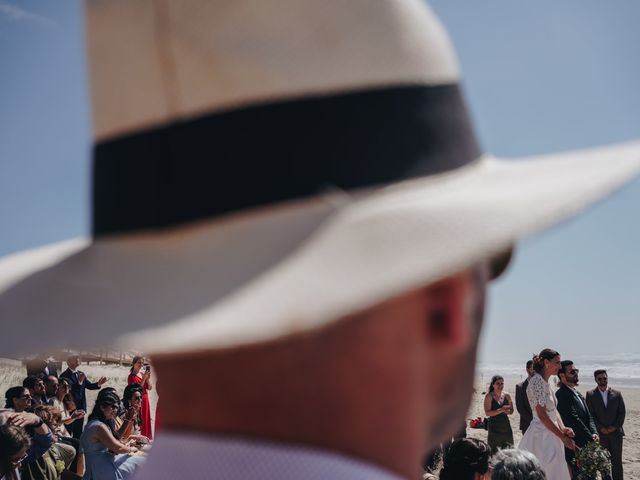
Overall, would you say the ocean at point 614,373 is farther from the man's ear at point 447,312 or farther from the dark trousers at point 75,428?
the man's ear at point 447,312

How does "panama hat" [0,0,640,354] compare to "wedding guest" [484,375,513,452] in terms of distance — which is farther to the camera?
"wedding guest" [484,375,513,452]

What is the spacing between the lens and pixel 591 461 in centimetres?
837

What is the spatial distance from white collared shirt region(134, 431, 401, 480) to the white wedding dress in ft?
22.8

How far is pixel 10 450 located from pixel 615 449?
8.52 m

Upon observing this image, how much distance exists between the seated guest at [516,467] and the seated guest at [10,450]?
9.87 feet

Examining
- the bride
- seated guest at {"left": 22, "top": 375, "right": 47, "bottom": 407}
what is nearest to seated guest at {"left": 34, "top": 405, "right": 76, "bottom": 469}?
seated guest at {"left": 22, "top": 375, "right": 47, "bottom": 407}

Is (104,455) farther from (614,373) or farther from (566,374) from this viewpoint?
(614,373)

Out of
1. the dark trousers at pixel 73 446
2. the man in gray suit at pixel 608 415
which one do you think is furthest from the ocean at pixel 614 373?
the dark trousers at pixel 73 446

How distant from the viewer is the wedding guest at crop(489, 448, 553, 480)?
4.05m

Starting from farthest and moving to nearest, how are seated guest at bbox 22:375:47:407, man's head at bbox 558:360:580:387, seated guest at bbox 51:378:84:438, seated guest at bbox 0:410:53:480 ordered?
man's head at bbox 558:360:580:387, seated guest at bbox 51:378:84:438, seated guest at bbox 22:375:47:407, seated guest at bbox 0:410:53:480

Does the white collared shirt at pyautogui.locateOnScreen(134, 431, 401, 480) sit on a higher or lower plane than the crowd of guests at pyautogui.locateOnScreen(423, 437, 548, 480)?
higher

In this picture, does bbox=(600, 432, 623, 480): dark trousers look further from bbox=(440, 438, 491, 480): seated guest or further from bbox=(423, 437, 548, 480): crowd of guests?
bbox=(440, 438, 491, 480): seated guest

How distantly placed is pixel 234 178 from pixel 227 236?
68 millimetres

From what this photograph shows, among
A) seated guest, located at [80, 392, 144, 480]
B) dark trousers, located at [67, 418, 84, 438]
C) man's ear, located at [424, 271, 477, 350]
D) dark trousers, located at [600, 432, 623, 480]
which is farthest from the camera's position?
dark trousers, located at [600, 432, 623, 480]
